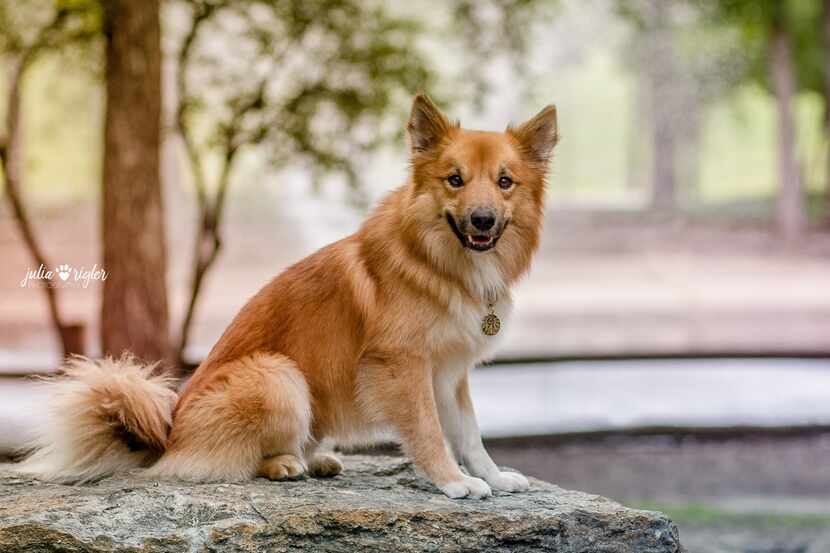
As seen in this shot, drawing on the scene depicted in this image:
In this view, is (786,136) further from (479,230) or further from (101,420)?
(101,420)

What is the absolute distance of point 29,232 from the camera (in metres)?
7.11

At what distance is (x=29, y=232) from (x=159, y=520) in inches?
192

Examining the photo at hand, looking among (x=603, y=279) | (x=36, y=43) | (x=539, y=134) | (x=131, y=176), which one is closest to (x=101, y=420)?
(x=539, y=134)

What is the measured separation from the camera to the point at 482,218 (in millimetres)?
2922

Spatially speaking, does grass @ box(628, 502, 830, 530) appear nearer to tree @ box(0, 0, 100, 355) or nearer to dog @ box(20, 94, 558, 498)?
dog @ box(20, 94, 558, 498)

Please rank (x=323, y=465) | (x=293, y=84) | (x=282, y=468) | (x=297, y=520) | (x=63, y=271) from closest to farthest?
(x=297, y=520) → (x=282, y=468) → (x=323, y=465) → (x=293, y=84) → (x=63, y=271)

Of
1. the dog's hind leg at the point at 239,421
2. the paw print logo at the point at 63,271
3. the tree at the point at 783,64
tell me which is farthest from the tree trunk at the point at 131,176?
the tree at the point at 783,64

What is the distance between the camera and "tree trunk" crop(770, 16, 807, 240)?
33.8 feet

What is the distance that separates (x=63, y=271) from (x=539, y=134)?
6.27m

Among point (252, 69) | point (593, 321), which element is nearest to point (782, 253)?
point (593, 321)

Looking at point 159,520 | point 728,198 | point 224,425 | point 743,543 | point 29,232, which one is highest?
point 728,198

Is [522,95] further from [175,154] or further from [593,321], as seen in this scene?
[175,154]

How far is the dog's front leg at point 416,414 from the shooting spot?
3.05 metres

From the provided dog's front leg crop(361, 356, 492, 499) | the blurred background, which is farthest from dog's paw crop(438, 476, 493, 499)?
the blurred background
